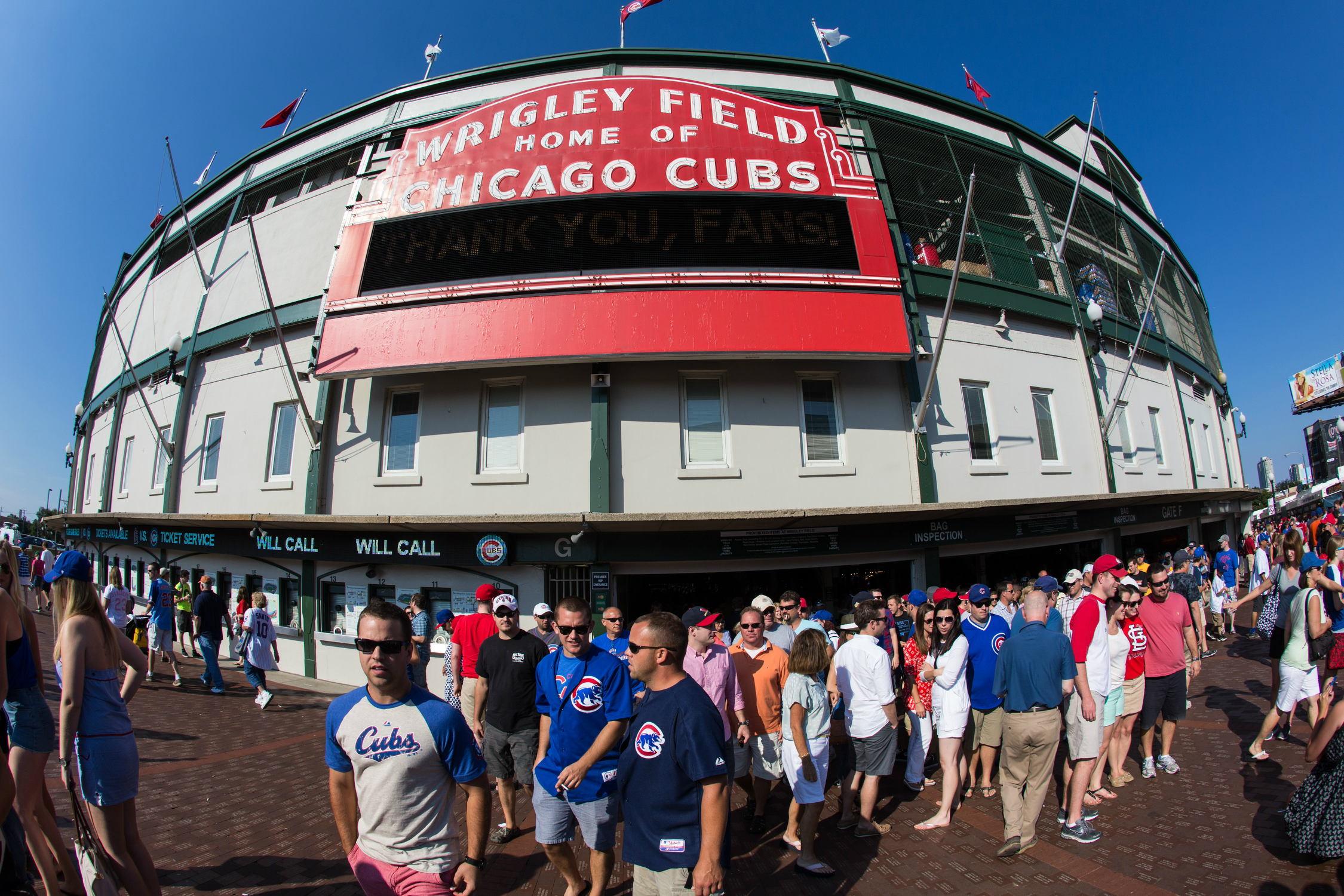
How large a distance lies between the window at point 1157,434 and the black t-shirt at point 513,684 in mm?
18488

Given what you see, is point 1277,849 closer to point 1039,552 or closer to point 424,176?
point 1039,552

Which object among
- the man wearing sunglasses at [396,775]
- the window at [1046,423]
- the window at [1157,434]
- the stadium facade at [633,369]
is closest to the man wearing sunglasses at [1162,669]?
the stadium facade at [633,369]

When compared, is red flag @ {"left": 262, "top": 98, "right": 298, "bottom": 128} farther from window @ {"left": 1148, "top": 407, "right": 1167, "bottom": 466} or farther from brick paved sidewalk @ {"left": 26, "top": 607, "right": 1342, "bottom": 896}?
window @ {"left": 1148, "top": 407, "right": 1167, "bottom": 466}

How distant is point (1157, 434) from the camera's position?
650 inches

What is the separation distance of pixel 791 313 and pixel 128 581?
20972 millimetres

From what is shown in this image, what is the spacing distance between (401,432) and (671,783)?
10.0 metres

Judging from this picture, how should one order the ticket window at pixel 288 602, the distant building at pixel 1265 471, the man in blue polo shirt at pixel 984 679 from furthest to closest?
the distant building at pixel 1265 471
the ticket window at pixel 288 602
the man in blue polo shirt at pixel 984 679

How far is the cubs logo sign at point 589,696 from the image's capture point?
3709 millimetres

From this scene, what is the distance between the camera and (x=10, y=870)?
3564mm

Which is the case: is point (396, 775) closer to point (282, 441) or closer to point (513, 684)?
point (513, 684)

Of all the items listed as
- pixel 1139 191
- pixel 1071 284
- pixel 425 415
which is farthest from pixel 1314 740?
pixel 1139 191

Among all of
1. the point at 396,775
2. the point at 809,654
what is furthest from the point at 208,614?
the point at 809,654

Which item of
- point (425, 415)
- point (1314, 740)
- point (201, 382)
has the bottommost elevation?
point (1314, 740)

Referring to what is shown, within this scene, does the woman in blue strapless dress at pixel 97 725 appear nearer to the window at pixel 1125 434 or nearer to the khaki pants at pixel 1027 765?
the khaki pants at pixel 1027 765
